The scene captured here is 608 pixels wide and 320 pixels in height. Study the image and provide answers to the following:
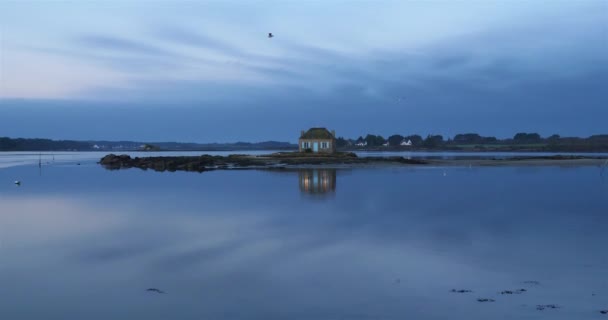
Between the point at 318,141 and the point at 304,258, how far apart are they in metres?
59.6

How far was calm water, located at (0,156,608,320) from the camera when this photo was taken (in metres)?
8.77

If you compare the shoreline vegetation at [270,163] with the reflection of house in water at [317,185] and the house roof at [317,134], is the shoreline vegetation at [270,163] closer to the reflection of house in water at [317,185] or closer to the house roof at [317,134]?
the house roof at [317,134]

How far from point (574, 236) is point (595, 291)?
6.39 metres

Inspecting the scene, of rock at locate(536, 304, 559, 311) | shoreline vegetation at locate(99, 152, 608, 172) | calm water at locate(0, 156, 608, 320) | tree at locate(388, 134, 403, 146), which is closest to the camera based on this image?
rock at locate(536, 304, 559, 311)

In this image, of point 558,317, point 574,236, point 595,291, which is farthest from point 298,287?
point 574,236

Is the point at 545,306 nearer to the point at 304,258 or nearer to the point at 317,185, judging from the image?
the point at 304,258

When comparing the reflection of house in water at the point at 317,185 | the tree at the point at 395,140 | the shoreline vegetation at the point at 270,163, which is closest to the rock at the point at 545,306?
the reflection of house in water at the point at 317,185

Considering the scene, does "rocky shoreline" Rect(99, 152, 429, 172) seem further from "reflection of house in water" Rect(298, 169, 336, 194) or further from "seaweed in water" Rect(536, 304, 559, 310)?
"seaweed in water" Rect(536, 304, 559, 310)

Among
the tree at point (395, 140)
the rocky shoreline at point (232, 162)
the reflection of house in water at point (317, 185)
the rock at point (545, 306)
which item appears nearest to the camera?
the rock at point (545, 306)

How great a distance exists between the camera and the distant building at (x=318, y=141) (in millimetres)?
71625

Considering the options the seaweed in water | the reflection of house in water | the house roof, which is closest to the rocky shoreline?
the house roof

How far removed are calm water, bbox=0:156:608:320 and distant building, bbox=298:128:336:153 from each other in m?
45.9

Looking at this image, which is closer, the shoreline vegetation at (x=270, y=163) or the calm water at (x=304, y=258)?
the calm water at (x=304, y=258)

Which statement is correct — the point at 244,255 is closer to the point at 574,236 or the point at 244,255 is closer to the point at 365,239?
the point at 365,239
